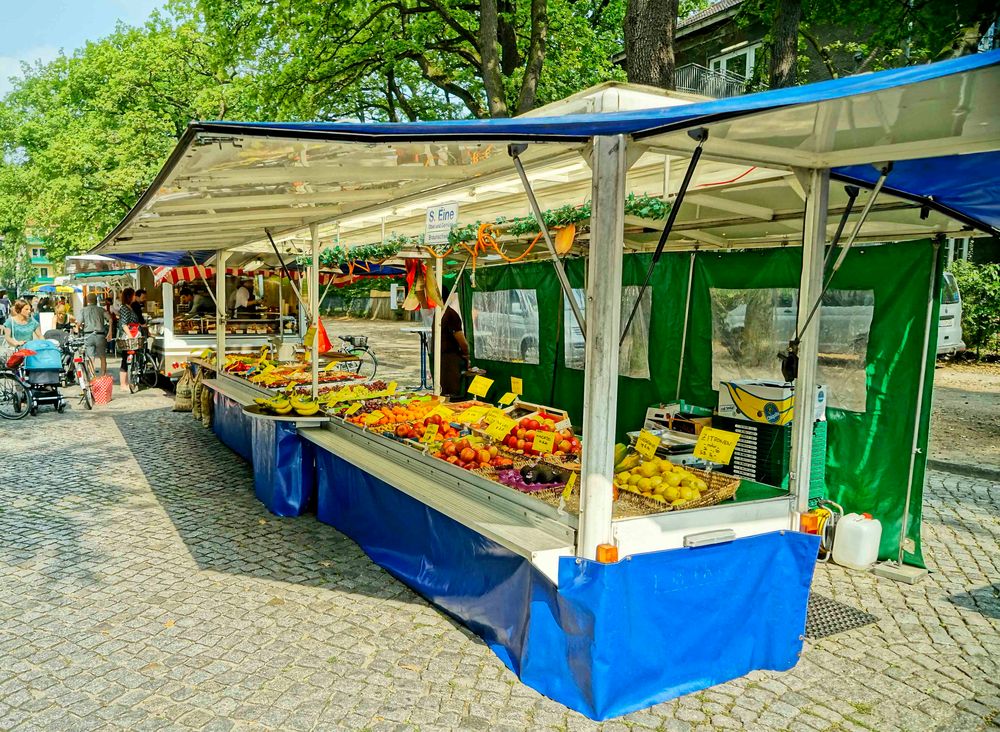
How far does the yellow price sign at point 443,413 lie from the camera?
575 cm

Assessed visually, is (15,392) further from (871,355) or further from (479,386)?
(871,355)

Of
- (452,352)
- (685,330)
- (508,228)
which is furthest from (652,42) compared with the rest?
(452,352)

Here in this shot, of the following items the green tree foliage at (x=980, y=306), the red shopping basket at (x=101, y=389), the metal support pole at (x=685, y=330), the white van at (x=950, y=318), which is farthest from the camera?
the green tree foliage at (x=980, y=306)

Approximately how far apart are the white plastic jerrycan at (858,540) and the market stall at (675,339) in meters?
0.23

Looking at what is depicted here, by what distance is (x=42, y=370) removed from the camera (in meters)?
11.2

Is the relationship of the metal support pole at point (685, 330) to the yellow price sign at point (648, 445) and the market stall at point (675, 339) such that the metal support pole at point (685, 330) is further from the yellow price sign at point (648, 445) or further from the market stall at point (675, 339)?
the yellow price sign at point (648, 445)

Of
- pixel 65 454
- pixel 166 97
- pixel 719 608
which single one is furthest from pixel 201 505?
pixel 166 97

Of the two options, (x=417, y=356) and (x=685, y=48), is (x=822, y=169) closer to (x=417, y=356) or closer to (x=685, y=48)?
(x=417, y=356)

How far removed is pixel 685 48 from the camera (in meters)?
26.5

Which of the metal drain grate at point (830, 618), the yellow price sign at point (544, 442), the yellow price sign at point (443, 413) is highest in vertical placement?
the yellow price sign at point (544, 442)

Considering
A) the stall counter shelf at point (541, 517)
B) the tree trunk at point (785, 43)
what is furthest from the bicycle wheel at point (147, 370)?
the tree trunk at point (785, 43)

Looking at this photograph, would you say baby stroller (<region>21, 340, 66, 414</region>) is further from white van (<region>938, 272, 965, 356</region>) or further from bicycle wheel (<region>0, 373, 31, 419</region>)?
white van (<region>938, 272, 965, 356</region>)

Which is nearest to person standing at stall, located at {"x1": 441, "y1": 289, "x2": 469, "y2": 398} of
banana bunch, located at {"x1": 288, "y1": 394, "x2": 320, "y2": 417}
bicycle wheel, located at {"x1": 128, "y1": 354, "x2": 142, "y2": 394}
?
banana bunch, located at {"x1": 288, "y1": 394, "x2": 320, "y2": 417}

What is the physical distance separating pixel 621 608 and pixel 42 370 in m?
11.2
